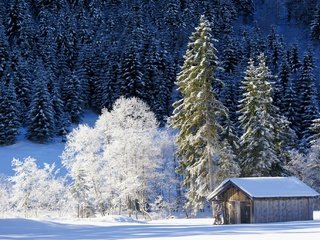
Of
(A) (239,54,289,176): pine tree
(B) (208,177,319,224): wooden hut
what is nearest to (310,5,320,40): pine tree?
(A) (239,54,289,176): pine tree

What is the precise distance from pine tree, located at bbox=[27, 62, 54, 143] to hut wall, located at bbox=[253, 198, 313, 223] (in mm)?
50308

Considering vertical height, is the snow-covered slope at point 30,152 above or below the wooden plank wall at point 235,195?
above

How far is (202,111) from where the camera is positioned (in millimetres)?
41938

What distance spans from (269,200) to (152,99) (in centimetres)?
5946

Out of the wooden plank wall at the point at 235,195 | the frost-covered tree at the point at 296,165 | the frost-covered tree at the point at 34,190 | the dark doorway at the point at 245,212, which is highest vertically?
the frost-covered tree at the point at 296,165

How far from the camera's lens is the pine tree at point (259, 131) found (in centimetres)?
4656

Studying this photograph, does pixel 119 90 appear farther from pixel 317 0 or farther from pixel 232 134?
pixel 317 0

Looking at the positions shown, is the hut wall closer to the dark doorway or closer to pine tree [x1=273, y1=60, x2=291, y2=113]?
the dark doorway

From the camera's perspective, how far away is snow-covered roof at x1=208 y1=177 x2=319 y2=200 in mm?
34000

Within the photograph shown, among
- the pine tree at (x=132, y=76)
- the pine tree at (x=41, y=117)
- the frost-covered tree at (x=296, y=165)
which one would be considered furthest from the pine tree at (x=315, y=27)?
the frost-covered tree at (x=296, y=165)

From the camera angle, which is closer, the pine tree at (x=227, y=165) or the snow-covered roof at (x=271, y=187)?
the snow-covered roof at (x=271, y=187)

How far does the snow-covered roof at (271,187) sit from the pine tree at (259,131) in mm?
10207

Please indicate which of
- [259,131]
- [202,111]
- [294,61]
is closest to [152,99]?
[294,61]

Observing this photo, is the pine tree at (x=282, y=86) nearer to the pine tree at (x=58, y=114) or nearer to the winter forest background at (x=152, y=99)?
the winter forest background at (x=152, y=99)
